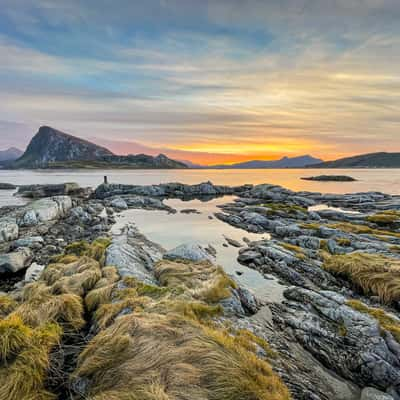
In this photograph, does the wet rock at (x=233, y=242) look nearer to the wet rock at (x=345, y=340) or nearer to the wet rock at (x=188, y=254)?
the wet rock at (x=188, y=254)

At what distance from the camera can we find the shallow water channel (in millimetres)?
11634

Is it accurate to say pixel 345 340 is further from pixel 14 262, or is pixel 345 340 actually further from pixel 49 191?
pixel 49 191

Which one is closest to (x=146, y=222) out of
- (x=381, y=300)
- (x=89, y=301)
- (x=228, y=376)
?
(x=89, y=301)

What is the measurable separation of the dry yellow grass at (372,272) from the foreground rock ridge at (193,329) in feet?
0.17

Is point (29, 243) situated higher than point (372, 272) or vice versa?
point (372, 272)

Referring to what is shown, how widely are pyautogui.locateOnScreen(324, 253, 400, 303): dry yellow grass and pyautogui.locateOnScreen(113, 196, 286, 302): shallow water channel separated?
3.59 m

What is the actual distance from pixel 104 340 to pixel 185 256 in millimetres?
8503

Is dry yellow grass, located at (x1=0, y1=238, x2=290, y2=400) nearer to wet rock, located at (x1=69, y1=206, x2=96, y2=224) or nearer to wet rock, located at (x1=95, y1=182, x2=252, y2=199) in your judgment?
wet rock, located at (x1=69, y1=206, x2=96, y2=224)

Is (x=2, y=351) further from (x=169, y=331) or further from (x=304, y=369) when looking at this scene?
(x=304, y=369)

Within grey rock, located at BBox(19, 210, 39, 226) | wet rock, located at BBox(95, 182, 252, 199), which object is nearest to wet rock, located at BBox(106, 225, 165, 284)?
grey rock, located at BBox(19, 210, 39, 226)

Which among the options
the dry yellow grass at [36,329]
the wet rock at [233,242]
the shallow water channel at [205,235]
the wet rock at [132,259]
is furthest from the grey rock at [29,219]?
the wet rock at [233,242]

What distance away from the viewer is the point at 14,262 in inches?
498

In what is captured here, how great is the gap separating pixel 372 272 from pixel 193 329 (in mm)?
10399

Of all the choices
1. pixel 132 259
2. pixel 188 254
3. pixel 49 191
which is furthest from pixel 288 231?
pixel 49 191
